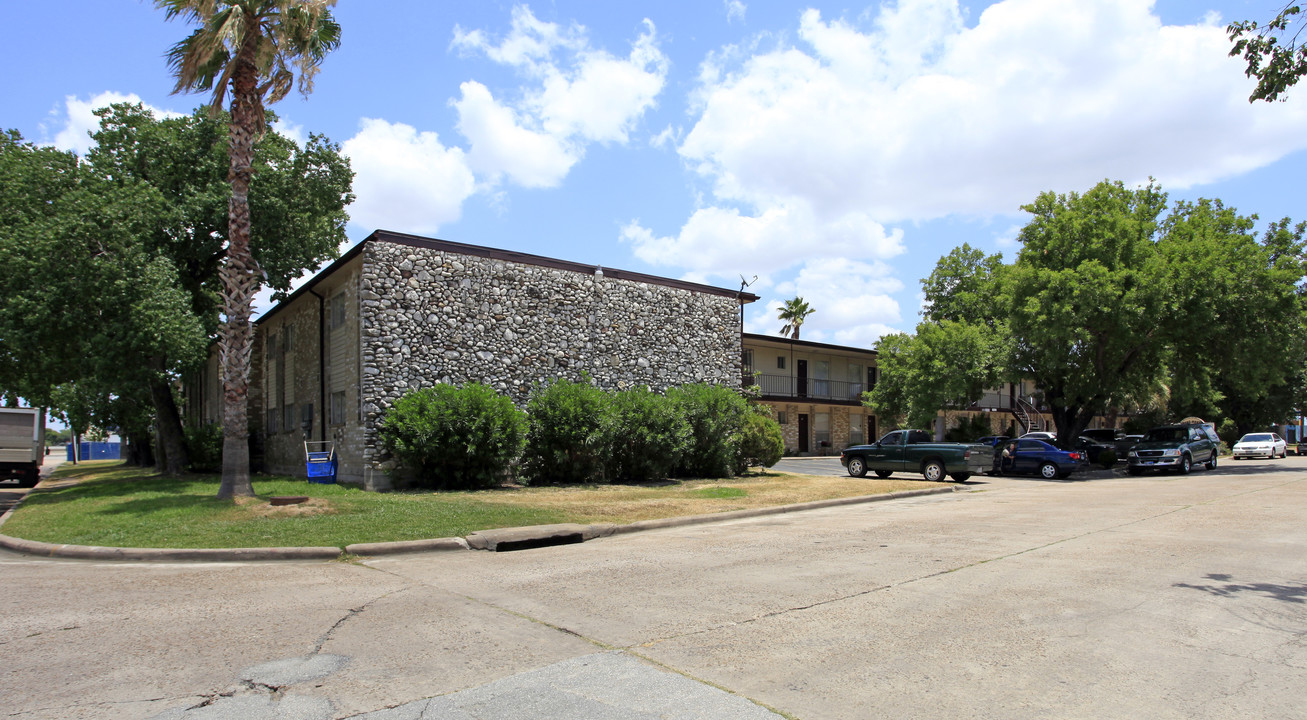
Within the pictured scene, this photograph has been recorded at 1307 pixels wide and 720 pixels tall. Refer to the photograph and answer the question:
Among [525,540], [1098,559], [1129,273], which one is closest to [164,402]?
[525,540]

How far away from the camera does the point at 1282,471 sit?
27.3m

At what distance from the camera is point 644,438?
2136 centimetres

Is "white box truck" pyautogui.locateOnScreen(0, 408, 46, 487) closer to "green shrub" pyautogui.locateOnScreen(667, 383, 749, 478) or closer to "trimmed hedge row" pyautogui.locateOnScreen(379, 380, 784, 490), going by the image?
"trimmed hedge row" pyautogui.locateOnScreen(379, 380, 784, 490)

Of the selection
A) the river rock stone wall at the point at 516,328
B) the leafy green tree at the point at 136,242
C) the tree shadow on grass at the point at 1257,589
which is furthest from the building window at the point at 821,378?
the tree shadow on grass at the point at 1257,589

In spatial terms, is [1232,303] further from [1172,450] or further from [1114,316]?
[1172,450]

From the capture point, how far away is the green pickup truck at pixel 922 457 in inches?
892

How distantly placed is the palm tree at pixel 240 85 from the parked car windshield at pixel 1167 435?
30128mm

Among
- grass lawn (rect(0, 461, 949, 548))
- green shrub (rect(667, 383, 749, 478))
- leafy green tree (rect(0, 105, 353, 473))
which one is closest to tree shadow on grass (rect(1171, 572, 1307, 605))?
grass lawn (rect(0, 461, 949, 548))

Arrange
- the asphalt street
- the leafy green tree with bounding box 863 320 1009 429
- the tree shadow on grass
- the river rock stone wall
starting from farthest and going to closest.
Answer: the leafy green tree with bounding box 863 320 1009 429, the river rock stone wall, the tree shadow on grass, the asphalt street

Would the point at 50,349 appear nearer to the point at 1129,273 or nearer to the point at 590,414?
the point at 590,414

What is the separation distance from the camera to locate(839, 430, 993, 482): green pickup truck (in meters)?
22.7

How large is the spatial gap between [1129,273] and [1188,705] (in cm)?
2606

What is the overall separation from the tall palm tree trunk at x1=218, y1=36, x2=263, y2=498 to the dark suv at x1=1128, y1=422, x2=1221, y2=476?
28.7m

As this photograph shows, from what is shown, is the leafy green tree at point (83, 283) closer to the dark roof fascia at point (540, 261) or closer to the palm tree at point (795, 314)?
the dark roof fascia at point (540, 261)
